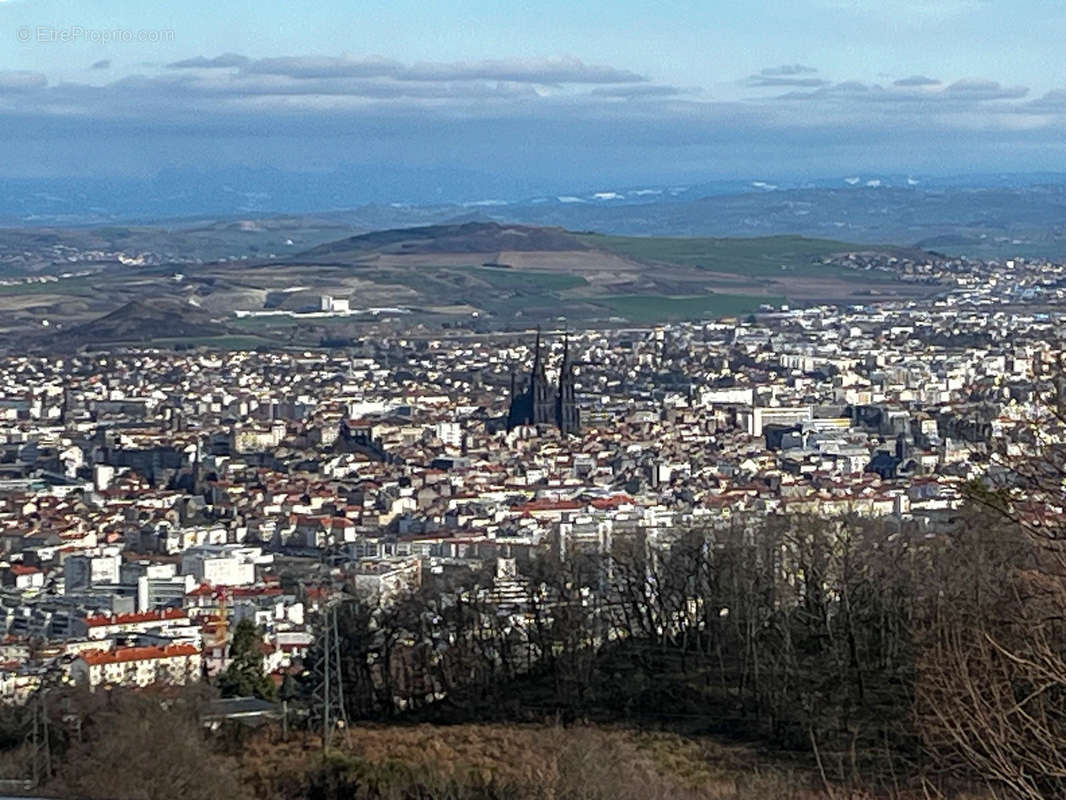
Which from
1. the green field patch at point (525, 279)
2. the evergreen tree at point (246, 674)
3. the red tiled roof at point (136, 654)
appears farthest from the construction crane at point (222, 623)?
the green field patch at point (525, 279)

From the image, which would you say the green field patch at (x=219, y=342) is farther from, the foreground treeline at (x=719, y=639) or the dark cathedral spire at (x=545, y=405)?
the foreground treeline at (x=719, y=639)

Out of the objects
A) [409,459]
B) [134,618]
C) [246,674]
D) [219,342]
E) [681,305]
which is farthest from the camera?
[681,305]

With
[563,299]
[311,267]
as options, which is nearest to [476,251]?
[311,267]

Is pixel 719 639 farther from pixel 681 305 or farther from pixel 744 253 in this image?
pixel 744 253

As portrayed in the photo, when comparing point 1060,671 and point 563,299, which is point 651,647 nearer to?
point 1060,671

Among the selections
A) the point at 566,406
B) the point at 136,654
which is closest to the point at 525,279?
the point at 566,406

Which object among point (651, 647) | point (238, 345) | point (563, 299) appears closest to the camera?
point (651, 647)
